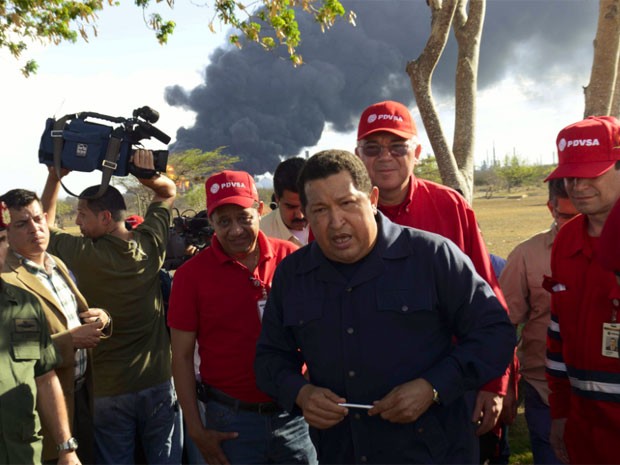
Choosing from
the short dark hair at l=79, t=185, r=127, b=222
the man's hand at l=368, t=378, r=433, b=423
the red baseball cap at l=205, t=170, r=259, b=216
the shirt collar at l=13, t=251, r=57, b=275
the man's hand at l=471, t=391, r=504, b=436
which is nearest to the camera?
the man's hand at l=368, t=378, r=433, b=423

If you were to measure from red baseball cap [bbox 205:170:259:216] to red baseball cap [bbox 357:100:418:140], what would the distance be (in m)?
0.68

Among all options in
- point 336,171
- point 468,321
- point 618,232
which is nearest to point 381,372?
point 468,321

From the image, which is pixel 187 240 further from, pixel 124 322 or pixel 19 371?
pixel 19 371

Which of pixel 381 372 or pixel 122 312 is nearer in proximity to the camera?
pixel 381 372

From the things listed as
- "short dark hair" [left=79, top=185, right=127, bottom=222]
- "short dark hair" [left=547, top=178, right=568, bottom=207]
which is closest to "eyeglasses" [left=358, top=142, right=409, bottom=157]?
"short dark hair" [left=547, top=178, right=568, bottom=207]

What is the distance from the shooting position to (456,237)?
2.73 meters

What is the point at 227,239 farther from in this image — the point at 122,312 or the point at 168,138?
the point at 122,312

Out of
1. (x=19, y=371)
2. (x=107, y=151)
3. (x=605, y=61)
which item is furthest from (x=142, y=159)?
(x=605, y=61)

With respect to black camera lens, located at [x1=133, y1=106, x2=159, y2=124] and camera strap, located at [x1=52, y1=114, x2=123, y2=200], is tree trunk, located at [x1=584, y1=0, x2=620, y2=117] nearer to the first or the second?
black camera lens, located at [x1=133, y1=106, x2=159, y2=124]

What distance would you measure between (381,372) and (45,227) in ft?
7.95

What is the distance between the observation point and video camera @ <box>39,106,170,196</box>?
3.64 m

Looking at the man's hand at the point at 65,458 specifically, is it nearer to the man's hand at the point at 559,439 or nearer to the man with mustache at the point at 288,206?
the man with mustache at the point at 288,206

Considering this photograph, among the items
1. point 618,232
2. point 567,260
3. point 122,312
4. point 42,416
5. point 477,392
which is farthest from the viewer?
point 122,312

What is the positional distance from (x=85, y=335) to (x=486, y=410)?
2.28 metres
